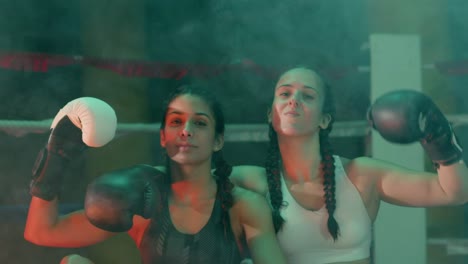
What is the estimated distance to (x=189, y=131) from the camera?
2.03m

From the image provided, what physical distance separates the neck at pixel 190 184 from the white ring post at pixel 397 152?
36.1 inches

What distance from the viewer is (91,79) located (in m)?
2.59

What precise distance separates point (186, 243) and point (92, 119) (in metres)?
0.58

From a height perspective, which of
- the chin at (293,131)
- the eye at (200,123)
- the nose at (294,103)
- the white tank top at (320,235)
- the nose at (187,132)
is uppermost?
the nose at (294,103)

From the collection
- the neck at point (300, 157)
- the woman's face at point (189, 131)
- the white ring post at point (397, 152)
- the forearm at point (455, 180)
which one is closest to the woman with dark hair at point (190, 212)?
the woman's face at point (189, 131)

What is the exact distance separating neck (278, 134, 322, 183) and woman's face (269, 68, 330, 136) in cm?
Result: 5

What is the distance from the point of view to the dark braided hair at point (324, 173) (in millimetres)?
2164

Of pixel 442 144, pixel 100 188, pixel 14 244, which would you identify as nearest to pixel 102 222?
pixel 100 188

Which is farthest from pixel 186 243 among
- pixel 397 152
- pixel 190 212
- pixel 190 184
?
pixel 397 152

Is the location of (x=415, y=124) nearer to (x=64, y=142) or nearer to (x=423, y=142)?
(x=423, y=142)

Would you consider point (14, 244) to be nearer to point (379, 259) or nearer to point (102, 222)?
point (102, 222)

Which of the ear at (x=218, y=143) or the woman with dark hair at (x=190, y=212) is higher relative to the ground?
the ear at (x=218, y=143)

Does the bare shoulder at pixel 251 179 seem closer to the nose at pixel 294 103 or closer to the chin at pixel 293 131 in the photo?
the chin at pixel 293 131

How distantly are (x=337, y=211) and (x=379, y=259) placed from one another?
581 millimetres
